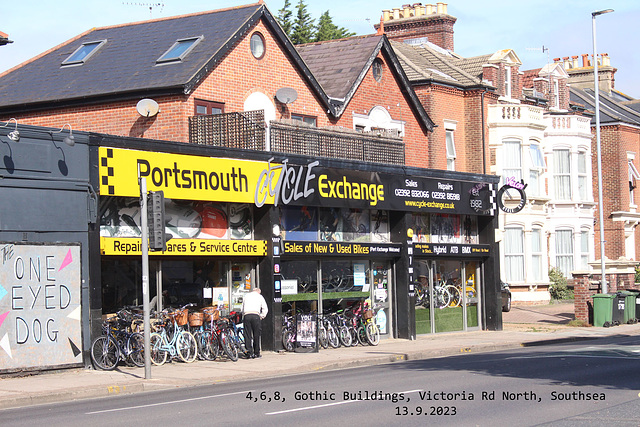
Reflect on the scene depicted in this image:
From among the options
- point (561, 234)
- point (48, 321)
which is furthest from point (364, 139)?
point (561, 234)

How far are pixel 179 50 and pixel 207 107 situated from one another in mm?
2163

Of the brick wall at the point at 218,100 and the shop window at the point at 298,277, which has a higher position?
the brick wall at the point at 218,100

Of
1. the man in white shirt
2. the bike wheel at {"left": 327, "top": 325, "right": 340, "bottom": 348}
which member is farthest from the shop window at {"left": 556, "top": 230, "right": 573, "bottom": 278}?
the man in white shirt

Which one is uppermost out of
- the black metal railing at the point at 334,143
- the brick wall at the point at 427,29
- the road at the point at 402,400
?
the brick wall at the point at 427,29

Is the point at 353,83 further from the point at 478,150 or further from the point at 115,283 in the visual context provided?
the point at 115,283

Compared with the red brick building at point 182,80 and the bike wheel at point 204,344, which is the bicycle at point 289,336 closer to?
the bike wheel at point 204,344

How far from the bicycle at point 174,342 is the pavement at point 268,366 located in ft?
0.83

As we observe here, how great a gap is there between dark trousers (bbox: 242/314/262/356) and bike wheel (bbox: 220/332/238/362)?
1.15 ft

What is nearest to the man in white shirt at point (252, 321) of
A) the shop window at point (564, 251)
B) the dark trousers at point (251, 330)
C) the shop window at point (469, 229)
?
the dark trousers at point (251, 330)

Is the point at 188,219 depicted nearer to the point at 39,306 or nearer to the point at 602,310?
the point at 39,306

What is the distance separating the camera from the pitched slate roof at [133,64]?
23828 mm

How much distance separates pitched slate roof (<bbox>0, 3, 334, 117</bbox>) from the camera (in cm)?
2383

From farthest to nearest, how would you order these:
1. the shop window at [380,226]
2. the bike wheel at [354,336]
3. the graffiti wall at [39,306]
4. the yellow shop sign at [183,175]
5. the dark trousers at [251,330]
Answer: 1. the shop window at [380,226]
2. the bike wheel at [354,336]
3. the dark trousers at [251,330]
4. the yellow shop sign at [183,175]
5. the graffiti wall at [39,306]

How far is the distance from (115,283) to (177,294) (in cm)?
170
